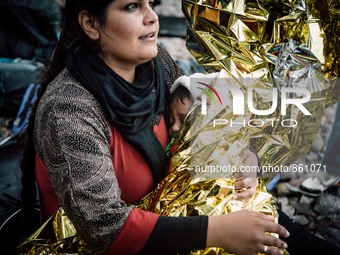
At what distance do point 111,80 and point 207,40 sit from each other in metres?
0.34

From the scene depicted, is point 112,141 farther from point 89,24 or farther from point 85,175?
point 89,24

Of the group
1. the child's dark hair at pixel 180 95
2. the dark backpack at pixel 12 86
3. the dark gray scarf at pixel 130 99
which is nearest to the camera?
the dark gray scarf at pixel 130 99

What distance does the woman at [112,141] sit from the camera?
129 cm

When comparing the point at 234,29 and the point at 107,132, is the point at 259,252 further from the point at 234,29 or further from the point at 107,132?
the point at 234,29

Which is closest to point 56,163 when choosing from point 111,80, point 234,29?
point 111,80

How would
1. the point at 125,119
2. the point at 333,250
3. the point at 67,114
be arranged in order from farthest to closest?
the point at 333,250 → the point at 125,119 → the point at 67,114

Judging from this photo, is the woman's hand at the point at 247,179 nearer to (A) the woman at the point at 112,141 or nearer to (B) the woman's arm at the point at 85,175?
(A) the woman at the point at 112,141

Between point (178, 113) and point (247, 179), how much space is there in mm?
330

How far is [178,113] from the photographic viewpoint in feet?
5.51

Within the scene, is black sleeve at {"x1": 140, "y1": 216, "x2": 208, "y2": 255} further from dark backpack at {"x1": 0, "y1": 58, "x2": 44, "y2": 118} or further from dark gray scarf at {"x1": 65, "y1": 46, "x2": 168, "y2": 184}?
dark backpack at {"x1": 0, "y1": 58, "x2": 44, "y2": 118}

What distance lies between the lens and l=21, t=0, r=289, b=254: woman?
1.29m

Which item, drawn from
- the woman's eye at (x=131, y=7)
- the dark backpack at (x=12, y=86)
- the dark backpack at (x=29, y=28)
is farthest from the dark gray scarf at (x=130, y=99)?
the dark backpack at (x=29, y=28)

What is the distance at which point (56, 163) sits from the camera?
52.6 inches

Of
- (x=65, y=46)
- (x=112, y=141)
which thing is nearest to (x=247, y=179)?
(x=112, y=141)
